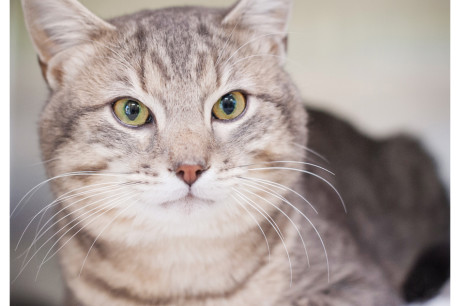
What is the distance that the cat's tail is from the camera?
127 cm

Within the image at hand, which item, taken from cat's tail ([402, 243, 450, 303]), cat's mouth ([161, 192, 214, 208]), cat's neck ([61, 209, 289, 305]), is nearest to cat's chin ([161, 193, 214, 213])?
cat's mouth ([161, 192, 214, 208])

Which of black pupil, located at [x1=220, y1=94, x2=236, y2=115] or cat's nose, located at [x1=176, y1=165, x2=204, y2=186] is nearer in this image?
cat's nose, located at [x1=176, y1=165, x2=204, y2=186]

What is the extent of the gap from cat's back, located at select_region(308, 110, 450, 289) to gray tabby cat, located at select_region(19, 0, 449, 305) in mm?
59

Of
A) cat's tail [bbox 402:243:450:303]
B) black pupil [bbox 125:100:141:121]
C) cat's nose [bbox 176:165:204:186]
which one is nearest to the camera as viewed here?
cat's nose [bbox 176:165:204:186]

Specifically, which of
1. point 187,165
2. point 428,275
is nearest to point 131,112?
point 187,165

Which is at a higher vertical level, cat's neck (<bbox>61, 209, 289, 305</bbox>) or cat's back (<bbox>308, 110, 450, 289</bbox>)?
cat's back (<bbox>308, 110, 450, 289</bbox>)

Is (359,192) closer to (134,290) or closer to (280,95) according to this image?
(280,95)

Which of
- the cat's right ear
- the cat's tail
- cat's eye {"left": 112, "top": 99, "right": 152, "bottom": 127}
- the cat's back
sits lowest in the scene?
the cat's tail

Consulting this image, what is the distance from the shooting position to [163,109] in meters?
0.98

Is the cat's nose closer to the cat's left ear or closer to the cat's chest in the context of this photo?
the cat's chest

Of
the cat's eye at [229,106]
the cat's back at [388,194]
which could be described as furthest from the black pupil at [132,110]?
the cat's back at [388,194]

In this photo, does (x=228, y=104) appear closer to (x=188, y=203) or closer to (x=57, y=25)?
(x=188, y=203)

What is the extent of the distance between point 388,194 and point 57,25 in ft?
2.81

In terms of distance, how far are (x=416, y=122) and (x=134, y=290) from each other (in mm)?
768
